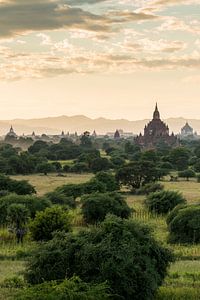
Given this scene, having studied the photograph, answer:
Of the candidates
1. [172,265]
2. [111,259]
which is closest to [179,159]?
[172,265]

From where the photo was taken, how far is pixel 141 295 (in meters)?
19.2

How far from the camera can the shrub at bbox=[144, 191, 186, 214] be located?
49.4 metres

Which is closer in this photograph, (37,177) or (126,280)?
(126,280)

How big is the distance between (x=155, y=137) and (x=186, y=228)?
134742 millimetres

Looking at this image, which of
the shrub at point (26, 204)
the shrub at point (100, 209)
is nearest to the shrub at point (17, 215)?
the shrub at point (26, 204)

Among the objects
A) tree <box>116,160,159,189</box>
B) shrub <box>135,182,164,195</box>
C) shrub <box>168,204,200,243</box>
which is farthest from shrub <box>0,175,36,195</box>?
shrub <box>168,204,200,243</box>

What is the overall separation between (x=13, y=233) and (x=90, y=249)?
20.3 meters

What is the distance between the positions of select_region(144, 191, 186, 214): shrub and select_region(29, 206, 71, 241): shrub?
14884 mm

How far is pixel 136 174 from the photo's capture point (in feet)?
236

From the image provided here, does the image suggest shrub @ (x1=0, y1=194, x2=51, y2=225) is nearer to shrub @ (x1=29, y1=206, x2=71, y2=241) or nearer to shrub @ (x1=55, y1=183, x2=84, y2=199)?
shrub @ (x1=29, y1=206, x2=71, y2=241)

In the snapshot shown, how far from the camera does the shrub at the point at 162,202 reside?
4941cm

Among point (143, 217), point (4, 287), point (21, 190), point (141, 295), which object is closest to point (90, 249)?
point (141, 295)

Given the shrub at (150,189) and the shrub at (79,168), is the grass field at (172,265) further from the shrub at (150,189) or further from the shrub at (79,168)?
the shrub at (79,168)

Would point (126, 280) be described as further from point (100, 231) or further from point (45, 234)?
point (45, 234)
